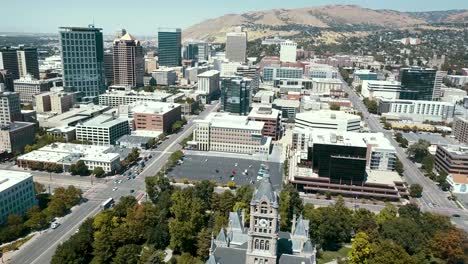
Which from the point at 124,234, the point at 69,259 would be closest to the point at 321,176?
the point at 124,234

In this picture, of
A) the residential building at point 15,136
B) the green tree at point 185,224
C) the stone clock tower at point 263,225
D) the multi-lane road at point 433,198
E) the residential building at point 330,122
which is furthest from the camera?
the residential building at point 330,122

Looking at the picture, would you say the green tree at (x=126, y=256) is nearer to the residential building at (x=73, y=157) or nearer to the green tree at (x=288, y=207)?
the green tree at (x=288, y=207)

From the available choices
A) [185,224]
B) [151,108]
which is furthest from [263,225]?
[151,108]

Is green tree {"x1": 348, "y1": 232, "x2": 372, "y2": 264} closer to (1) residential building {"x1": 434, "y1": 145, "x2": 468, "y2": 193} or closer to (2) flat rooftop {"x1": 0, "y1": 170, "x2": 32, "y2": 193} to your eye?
(1) residential building {"x1": 434, "y1": 145, "x2": 468, "y2": 193}

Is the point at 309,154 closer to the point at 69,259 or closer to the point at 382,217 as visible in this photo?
the point at 382,217

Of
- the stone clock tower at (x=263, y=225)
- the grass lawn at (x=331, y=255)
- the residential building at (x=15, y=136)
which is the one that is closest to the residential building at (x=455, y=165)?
the grass lawn at (x=331, y=255)

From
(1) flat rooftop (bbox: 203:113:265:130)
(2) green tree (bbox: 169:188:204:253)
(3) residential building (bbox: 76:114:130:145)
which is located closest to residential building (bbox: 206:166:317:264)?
(2) green tree (bbox: 169:188:204:253)
